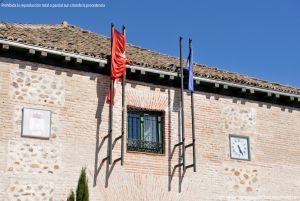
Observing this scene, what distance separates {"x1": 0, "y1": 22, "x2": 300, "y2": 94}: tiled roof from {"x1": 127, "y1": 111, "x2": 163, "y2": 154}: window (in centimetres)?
152

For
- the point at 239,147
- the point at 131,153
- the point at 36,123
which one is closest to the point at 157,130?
the point at 131,153

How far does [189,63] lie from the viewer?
18.3m

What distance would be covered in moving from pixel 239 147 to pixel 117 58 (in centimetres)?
502

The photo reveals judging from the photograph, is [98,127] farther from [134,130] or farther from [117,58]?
[117,58]

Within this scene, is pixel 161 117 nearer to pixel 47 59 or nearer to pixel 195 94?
pixel 195 94

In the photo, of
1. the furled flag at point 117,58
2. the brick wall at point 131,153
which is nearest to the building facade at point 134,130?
the brick wall at point 131,153

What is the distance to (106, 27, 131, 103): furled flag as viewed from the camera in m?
16.9

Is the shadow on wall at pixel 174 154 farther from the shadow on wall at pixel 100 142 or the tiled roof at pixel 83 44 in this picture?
the shadow on wall at pixel 100 142

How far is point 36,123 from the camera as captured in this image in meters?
15.8

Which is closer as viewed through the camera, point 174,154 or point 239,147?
point 174,154

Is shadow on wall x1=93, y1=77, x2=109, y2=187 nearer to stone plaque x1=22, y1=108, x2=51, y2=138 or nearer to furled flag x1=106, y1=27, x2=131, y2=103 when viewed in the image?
furled flag x1=106, y1=27, x2=131, y2=103

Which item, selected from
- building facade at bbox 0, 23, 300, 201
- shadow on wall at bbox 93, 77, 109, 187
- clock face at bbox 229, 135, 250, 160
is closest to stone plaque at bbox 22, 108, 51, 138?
building facade at bbox 0, 23, 300, 201

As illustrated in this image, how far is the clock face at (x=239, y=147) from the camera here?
1868 cm

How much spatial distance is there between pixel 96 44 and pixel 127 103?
2.90 meters
